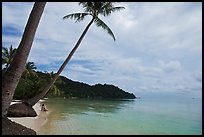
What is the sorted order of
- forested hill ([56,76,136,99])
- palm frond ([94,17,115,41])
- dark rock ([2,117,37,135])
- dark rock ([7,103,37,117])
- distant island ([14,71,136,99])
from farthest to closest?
forested hill ([56,76,136,99]), distant island ([14,71,136,99]), palm frond ([94,17,115,41]), dark rock ([7,103,37,117]), dark rock ([2,117,37,135])

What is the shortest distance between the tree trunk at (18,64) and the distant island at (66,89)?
25656 millimetres

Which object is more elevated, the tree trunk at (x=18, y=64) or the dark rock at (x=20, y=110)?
the tree trunk at (x=18, y=64)

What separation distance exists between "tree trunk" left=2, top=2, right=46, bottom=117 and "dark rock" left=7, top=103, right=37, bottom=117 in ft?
20.4

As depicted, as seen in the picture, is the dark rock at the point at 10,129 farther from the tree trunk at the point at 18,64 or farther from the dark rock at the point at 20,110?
the dark rock at the point at 20,110

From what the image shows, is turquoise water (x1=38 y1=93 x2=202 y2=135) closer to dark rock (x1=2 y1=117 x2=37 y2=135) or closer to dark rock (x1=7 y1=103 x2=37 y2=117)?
dark rock (x1=7 y1=103 x2=37 y2=117)

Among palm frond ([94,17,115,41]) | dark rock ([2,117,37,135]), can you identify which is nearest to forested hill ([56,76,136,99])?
palm frond ([94,17,115,41])

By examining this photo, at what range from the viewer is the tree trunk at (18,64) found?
669cm

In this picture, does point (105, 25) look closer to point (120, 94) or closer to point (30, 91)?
point (30, 91)

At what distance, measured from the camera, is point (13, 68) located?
6723mm

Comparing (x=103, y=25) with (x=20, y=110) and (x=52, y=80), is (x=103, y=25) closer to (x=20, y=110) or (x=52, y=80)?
(x=52, y=80)

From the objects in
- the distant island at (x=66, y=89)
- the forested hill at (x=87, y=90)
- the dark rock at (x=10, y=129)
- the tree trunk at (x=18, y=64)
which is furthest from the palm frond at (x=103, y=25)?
the forested hill at (x=87, y=90)

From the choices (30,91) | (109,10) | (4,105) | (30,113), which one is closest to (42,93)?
(30,113)

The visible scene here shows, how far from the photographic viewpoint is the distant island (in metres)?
34.1

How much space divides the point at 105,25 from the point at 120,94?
8573 cm
